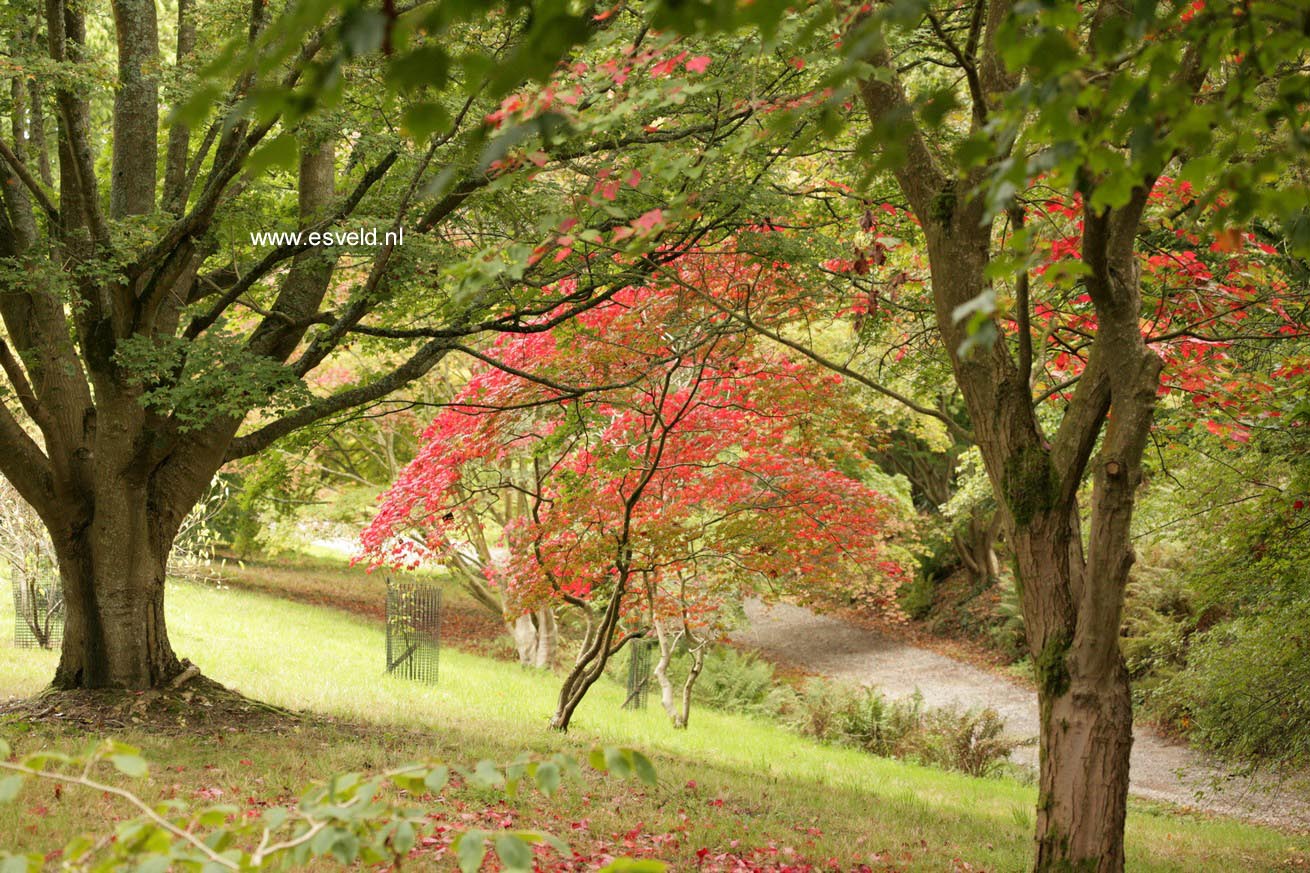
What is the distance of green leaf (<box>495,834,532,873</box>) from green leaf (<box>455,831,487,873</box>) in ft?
0.11

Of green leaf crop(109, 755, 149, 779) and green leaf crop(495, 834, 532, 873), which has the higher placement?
green leaf crop(109, 755, 149, 779)

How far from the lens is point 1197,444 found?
8.12 metres

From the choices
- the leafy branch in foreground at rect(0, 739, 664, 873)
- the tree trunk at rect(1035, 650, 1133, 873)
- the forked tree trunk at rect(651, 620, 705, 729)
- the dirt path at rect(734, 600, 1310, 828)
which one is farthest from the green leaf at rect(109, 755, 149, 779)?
the forked tree trunk at rect(651, 620, 705, 729)

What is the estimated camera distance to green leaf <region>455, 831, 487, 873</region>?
5.54 feet

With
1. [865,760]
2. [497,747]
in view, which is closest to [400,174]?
[497,747]

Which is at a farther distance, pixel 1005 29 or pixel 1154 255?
pixel 1154 255

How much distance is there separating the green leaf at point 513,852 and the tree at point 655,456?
6215mm

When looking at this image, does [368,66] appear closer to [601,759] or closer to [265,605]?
[601,759]

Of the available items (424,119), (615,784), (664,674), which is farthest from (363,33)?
(664,674)

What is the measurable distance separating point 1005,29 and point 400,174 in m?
6.35

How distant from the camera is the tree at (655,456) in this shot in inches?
336

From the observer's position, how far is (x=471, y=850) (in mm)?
1717

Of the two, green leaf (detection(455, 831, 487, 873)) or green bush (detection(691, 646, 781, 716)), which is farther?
green bush (detection(691, 646, 781, 716))

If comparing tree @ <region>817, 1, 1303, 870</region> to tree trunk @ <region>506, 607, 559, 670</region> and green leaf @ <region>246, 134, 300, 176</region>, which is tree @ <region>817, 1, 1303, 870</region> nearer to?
green leaf @ <region>246, 134, 300, 176</region>
